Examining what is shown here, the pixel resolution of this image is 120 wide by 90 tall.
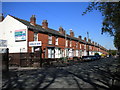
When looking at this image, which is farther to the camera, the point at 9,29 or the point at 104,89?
the point at 9,29

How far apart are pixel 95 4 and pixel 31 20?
23.6 metres

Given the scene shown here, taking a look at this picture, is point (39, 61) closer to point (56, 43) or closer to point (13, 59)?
point (13, 59)

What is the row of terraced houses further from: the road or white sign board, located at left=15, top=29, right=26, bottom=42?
the road

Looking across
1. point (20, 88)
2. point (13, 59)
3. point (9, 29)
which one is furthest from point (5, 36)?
point (20, 88)

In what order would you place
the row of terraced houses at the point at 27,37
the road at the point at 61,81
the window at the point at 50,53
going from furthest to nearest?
the window at the point at 50,53 < the row of terraced houses at the point at 27,37 < the road at the point at 61,81

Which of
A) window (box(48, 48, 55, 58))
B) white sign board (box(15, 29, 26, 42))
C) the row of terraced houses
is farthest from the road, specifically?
window (box(48, 48, 55, 58))

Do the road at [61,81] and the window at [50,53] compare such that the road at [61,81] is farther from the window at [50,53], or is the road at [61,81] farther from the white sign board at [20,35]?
the window at [50,53]

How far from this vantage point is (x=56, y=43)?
3422cm

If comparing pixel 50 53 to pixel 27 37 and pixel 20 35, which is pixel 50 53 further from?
pixel 20 35

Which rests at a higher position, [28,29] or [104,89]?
[28,29]

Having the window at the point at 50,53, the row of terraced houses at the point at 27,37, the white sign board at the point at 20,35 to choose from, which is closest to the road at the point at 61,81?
the row of terraced houses at the point at 27,37

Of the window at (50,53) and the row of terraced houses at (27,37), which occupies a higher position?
the row of terraced houses at (27,37)

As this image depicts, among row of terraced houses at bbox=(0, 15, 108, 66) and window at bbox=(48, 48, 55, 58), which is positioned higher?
row of terraced houses at bbox=(0, 15, 108, 66)

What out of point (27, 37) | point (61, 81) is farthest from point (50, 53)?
point (61, 81)
